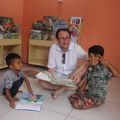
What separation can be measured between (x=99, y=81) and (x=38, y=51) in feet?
6.24

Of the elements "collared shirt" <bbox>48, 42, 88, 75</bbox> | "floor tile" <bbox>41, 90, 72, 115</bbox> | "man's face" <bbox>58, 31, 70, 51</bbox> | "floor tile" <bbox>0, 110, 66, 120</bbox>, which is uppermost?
"man's face" <bbox>58, 31, 70, 51</bbox>

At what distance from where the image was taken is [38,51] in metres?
3.52

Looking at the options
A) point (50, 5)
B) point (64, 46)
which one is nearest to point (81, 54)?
point (64, 46)

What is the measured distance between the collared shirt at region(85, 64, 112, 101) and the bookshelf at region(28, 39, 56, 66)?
55.1 inches

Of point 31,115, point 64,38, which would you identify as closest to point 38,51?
point 64,38

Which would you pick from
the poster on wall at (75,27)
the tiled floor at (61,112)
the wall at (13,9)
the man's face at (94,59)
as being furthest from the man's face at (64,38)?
the wall at (13,9)

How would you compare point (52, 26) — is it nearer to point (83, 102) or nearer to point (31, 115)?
point (83, 102)

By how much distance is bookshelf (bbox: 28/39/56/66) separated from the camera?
3.14 m

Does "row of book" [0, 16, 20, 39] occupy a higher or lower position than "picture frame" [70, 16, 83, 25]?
lower

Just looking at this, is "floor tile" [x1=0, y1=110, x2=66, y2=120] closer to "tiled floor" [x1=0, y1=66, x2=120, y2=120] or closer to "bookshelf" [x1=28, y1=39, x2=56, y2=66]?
"tiled floor" [x1=0, y1=66, x2=120, y2=120]

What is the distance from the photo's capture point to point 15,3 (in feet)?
11.0

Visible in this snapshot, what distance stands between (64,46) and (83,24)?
48.1 inches

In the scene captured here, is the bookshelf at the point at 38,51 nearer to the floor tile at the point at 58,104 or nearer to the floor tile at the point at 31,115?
A: the floor tile at the point at 58,104

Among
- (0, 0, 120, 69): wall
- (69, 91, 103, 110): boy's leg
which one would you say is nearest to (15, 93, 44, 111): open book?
(69, 91, 103, 110): boy's leg
